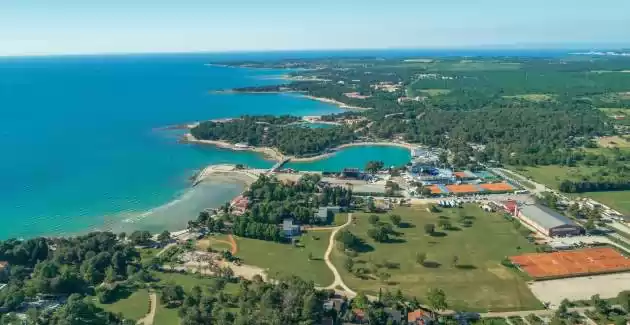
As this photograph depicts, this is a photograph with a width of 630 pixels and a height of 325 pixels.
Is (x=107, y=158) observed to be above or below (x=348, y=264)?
above

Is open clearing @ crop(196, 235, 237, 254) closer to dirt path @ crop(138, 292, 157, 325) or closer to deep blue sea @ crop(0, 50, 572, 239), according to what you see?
deep blue sea @ crop(0, 50, 572, 239)

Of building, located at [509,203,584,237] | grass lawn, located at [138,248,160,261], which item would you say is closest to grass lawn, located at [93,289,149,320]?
grass lawn, located at [138,248,160,261]

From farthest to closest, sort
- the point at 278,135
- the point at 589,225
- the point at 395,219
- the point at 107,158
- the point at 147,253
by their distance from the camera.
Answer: the point at 278,135 < the point at 107,158 < the point at 395,219 < the point at 589,225 < the point at 147,253

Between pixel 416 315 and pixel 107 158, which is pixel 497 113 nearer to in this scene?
pixel 107 158

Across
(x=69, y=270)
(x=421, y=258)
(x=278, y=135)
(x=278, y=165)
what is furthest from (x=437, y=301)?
(x=278, y=135)

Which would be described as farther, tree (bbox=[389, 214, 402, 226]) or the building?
tree (bbox=[389, 214, 402, 226])

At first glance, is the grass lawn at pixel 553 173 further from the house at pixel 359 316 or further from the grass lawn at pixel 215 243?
the grass lawn at pixel 215 243

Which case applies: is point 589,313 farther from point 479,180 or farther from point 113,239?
point 113,239
